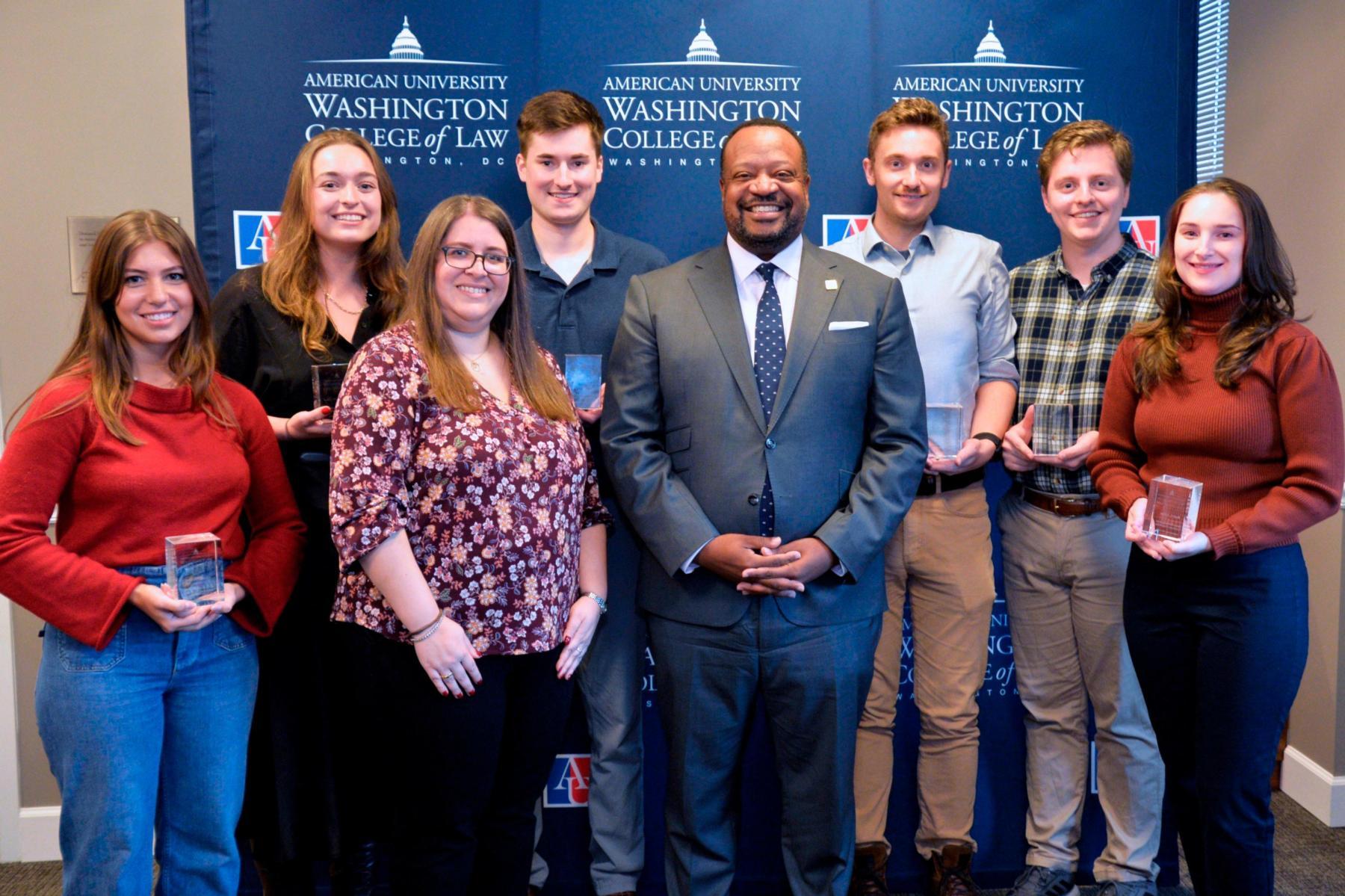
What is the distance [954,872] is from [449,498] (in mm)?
1966

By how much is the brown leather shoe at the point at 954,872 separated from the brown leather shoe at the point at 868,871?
164 millimetres

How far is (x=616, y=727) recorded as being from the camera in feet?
9.80

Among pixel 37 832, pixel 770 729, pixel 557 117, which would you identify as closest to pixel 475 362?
pixel 557 117

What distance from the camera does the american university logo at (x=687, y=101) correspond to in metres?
3.21

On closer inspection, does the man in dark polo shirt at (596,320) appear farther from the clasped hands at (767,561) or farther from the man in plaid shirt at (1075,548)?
the man in plaid shirt at (1075,548)

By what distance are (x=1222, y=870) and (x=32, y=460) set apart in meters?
2.69

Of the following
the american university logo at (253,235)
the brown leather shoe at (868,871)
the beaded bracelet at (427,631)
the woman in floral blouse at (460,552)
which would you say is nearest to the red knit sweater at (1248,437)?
the brown leather shoe at (868,871)

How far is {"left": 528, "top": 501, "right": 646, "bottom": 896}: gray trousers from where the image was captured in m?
2.96

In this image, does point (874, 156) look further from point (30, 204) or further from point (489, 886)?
point (30, 204)

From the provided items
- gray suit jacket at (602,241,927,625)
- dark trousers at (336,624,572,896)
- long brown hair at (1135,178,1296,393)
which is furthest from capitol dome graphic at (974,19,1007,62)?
dark trousers at (336,624,572,896)

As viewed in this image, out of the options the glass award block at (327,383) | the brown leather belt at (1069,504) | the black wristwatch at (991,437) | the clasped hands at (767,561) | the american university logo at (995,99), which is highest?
the american university logo at (995,99)

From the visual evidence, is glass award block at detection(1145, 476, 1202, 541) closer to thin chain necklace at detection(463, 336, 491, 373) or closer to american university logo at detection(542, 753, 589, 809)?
thin chain necklace at detection(463, 336, 491, 373)

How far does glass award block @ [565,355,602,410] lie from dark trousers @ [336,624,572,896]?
0.66 m

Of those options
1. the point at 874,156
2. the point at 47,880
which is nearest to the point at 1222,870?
the point at 874,156
